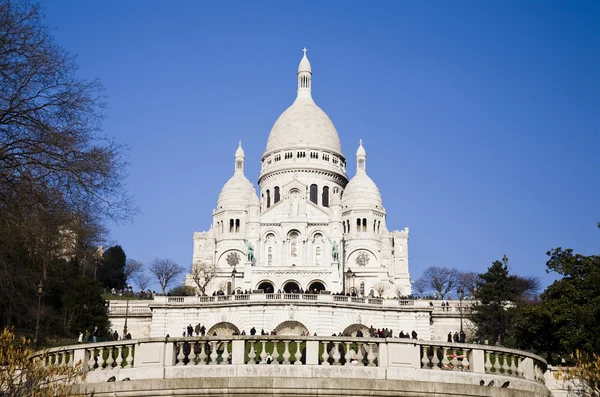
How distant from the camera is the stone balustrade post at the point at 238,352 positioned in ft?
47.2

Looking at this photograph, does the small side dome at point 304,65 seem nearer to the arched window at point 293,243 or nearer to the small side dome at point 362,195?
the small side dome at point 362,195

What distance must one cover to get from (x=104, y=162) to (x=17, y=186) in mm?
1781

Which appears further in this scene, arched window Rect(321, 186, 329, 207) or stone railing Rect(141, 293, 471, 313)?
arched window Rect(321, 186, 329, 207)

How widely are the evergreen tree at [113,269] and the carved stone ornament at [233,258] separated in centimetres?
1469

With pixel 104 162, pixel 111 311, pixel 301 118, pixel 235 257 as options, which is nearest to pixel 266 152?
pixel 301 118

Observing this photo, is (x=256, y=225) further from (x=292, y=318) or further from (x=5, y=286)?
(x=5, y=286)

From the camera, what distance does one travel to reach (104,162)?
683 inches

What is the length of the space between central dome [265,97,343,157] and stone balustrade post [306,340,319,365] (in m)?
102

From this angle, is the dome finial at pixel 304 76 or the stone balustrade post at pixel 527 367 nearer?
the stone balustrade post at pixel 527 367

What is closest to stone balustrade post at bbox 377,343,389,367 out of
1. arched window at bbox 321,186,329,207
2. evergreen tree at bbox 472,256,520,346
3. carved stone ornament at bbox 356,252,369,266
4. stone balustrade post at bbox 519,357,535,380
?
stone balustrade post at bbox 519,357,535,380

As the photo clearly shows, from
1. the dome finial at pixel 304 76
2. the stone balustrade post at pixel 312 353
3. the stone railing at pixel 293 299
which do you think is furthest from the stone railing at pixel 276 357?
the dome finial at pixel 304 76

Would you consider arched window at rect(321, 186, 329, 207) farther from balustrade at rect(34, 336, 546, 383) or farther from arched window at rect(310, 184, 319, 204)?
balustrade at rect(34, 336, 546, 383)

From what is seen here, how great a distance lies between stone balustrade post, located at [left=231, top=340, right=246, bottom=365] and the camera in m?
14.4

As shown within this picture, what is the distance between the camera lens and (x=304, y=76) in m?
130
